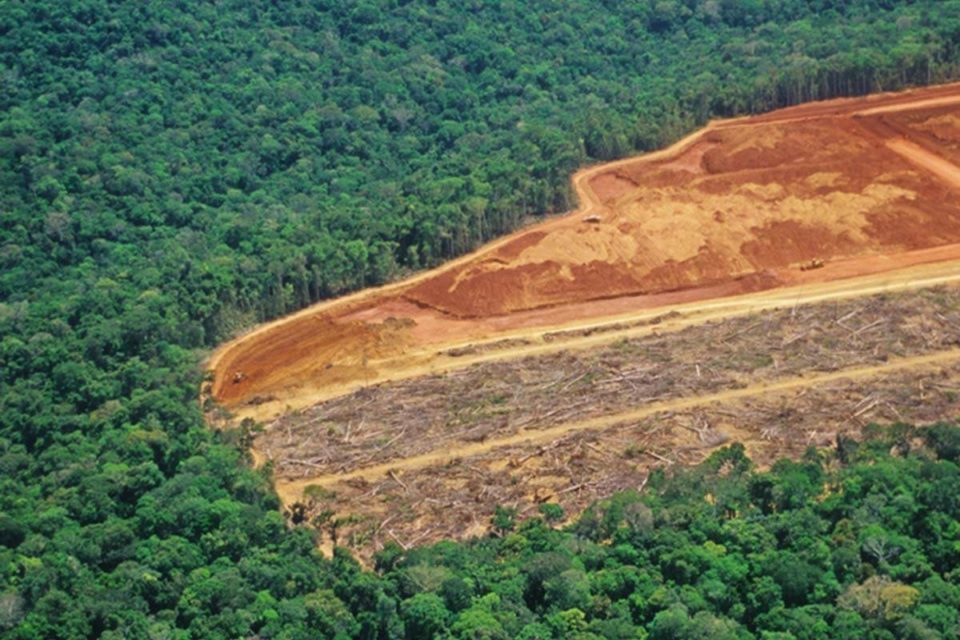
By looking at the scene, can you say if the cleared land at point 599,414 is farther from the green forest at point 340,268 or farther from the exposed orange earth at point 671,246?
the exposed orange earth at point 671,246

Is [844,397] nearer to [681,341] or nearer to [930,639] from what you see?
[681,341]

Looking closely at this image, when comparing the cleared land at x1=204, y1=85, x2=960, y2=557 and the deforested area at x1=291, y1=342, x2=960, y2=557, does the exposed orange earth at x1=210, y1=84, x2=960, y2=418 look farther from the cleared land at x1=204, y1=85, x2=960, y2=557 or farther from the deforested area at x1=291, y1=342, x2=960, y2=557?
the deforested area at x1=291, y1=342, x2=960, y2=557

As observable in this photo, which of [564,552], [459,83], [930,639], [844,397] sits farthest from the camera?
[459,83]

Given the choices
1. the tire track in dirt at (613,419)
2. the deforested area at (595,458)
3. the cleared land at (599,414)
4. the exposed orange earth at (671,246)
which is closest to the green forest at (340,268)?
the exposed orange earth at (671,246)

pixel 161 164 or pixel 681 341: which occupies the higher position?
pixel 161 164

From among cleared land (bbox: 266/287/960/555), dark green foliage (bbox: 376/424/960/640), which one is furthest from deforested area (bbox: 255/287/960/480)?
dark green foliage (bbox: 376/424/960/640)

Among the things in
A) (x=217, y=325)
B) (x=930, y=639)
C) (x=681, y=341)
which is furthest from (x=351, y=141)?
(x=930, y=639)
